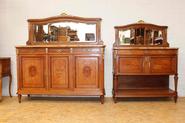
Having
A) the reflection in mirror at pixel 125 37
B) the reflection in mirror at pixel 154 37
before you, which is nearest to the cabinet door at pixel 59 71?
the reflection in mirror at pixel 125 37

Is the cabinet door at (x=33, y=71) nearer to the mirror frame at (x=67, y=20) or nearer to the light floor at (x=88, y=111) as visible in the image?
the light floor at (x=88, y=111)

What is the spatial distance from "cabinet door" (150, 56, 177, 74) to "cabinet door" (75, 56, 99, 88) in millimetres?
1007

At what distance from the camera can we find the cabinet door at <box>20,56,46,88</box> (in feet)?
15.3

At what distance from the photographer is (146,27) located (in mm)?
5180

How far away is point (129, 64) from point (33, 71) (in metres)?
1.72

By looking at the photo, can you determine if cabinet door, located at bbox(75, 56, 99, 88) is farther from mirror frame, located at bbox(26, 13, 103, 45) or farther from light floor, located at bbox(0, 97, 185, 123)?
mirror frame, located at bbox(26, 13, 103, 45)

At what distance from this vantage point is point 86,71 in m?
4.61

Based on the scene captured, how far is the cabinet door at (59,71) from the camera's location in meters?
4.62

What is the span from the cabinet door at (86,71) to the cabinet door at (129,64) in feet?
1.38

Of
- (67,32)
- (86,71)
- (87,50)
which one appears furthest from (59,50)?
(67,32)

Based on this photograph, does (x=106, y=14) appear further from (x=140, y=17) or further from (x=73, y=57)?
(x=73, y=57)

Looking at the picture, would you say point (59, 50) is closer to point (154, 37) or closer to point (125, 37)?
point (125, 37)

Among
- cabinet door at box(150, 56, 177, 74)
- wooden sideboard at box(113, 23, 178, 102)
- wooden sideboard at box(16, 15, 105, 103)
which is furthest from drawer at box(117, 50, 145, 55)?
wooden sideboard at box(16, 15, 105, 103)

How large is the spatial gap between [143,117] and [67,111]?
3.84 feet
